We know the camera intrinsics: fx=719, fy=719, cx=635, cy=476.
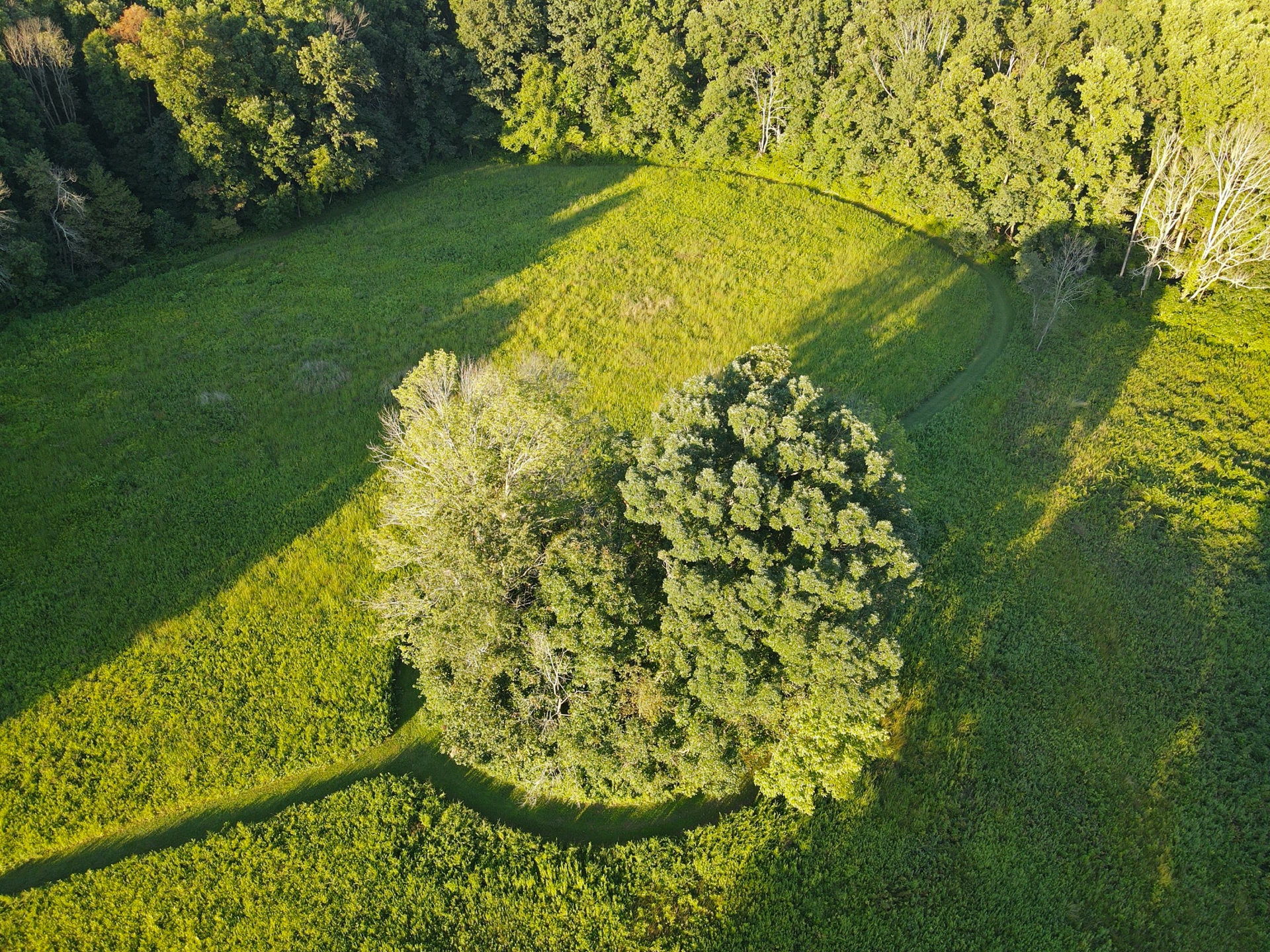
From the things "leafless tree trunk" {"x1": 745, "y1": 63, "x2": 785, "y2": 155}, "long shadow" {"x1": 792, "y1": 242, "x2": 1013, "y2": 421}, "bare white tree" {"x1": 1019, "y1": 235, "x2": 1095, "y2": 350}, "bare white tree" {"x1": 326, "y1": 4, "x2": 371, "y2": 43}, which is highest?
"bare white tree" {"x1": 326, "y1": 4, "x2": 371, "y2": 43}

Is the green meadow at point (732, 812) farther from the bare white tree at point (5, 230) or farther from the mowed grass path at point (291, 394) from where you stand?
the bare white tree at point (5, 230)

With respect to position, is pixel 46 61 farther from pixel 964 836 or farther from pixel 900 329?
pixel 964 836

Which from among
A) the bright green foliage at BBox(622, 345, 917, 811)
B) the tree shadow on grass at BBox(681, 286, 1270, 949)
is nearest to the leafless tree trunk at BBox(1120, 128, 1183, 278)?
the tree shadow on grass at BBox(681, 286, 1270, 949)

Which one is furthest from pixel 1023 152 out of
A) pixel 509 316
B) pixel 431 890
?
pixel 431 890

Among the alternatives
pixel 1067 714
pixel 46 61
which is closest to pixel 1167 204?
pixel 1067 714

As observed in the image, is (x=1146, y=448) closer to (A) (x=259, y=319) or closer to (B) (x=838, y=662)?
(B) (x=838, y=662)

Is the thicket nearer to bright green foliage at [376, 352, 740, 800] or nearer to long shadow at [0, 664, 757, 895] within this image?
bright green foliage at [376, 352, 740, 800]

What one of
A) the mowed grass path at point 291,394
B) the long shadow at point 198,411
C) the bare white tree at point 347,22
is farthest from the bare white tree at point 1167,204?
the bare white tree at point 347,22
